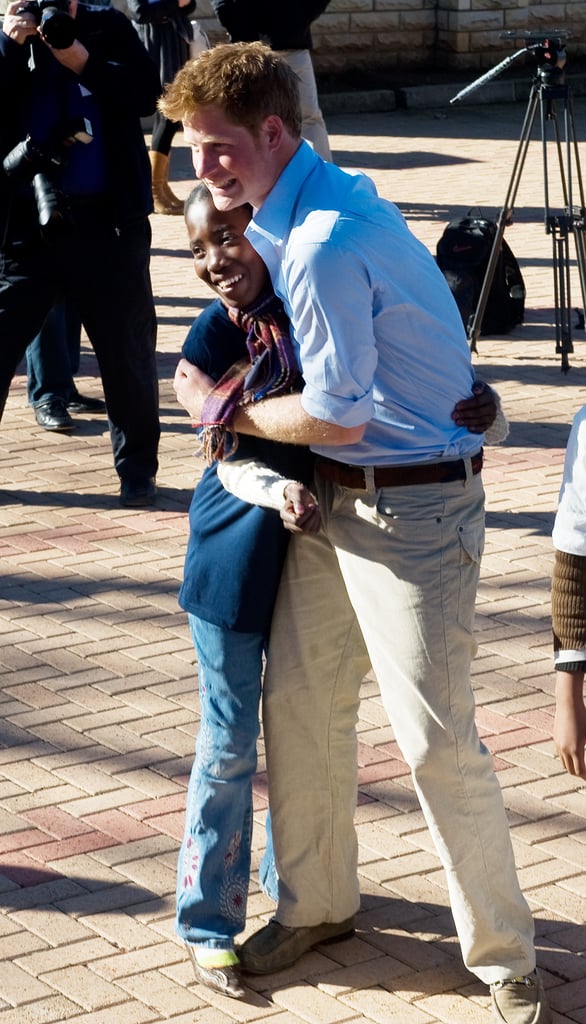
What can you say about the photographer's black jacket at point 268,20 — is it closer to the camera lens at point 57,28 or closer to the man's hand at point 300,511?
the camera lens at point 57,28

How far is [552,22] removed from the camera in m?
22.5

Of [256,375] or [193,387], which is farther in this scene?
[193,387]

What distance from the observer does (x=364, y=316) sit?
121 inches

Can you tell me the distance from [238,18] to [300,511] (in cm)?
926

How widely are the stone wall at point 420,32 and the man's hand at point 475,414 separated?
18.1m

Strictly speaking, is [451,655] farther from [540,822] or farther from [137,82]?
[137,82]

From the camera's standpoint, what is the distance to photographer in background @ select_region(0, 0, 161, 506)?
644 centimetres

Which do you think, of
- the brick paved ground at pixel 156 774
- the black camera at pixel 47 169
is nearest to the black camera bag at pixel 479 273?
the brick paved ground at pixel 156 774

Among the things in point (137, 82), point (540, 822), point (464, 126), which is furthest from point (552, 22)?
point (540, 822)

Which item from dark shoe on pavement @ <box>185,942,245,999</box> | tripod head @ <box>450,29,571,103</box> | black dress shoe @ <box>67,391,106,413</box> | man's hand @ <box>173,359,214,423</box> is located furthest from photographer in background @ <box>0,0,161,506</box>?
dark shoe on pavement @ <box>185,942,245,999</box>

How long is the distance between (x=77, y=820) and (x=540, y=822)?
47.9 inches

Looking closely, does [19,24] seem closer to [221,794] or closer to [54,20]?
[54,20]

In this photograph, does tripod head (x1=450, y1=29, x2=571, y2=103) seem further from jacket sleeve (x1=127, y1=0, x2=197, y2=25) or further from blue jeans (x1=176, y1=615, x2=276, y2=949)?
blue jeans (x1=176, y1=615, x2=276, y2=949)

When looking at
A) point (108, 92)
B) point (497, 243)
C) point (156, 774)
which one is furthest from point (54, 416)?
point (156, 774)
